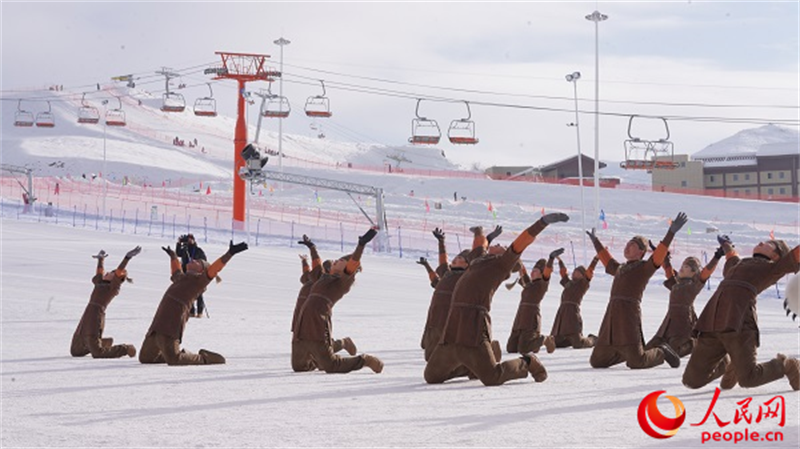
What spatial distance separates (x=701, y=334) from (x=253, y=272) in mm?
28715

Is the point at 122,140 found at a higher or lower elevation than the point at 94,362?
higher

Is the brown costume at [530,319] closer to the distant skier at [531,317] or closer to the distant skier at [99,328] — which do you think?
the distant skier at [531,317]

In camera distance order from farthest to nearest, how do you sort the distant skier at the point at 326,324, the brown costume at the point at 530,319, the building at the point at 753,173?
the building at the point at 753,173 < the brown costume at the point at 530,319 < the distant skier at the point at 326,324

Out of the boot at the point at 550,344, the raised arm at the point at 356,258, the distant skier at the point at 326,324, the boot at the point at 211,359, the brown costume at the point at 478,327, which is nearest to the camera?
the brown costume at the point at 478,327

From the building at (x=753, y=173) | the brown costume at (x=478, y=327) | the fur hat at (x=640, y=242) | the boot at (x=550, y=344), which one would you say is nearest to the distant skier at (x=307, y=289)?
the brown costume at (x=478, y=327)

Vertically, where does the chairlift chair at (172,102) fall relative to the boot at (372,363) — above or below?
above

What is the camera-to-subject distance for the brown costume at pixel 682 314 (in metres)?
14.4

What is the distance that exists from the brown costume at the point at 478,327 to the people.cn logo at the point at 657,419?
7.91 feet

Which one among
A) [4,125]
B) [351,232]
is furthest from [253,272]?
[4,125]

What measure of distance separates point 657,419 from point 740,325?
2184 mm

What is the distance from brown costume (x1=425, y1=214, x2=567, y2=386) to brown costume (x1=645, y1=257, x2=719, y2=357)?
3.54 meters

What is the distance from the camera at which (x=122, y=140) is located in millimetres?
153875

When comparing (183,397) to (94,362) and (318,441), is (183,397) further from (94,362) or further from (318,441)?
(94,362)

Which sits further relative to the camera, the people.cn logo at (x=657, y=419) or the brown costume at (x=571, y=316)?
the brown costume at (x=571, y=316)
